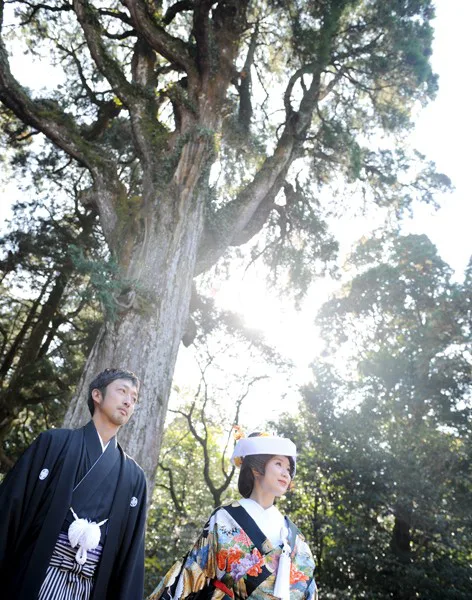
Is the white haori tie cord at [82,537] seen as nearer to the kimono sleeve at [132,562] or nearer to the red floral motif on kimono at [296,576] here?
the kimono sleeve at [132,562]

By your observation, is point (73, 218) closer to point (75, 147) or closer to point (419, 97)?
point (75, 147)

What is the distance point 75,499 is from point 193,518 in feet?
33.9

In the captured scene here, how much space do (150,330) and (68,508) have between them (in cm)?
277

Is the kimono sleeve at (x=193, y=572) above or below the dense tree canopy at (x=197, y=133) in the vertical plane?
below

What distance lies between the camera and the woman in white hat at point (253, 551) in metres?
2.48

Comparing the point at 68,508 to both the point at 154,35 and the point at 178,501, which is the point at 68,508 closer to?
the point at 154,35

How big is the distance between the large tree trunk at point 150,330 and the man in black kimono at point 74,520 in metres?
1.83

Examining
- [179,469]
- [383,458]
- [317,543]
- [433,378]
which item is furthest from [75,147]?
[179,469]

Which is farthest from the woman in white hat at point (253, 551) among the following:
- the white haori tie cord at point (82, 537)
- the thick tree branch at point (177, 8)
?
the thick tree branch at point (177, 8)

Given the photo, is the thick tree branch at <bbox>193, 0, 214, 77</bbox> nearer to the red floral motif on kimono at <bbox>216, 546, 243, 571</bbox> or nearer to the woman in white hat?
the woman in white hat

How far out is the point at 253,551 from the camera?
2.56m

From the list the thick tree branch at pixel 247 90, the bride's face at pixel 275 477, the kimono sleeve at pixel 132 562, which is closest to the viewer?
the kimono sleeve at pixel 132 562

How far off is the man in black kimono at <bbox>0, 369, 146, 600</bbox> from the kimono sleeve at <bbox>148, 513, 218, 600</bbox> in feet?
0.58

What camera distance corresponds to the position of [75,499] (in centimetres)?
227
